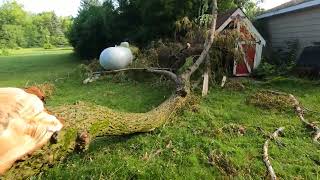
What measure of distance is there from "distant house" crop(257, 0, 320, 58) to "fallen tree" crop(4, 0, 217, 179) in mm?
5665

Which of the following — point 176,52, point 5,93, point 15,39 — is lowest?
point 15,39

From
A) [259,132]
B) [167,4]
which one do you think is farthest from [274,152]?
[167,4]

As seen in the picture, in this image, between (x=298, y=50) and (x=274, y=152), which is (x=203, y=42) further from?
(x=274, y=152)

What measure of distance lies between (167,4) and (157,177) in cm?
926

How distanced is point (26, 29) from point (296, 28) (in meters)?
64.7

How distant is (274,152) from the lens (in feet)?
15.5

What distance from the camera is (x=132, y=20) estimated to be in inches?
647

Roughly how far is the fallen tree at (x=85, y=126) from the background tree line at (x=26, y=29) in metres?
49.8

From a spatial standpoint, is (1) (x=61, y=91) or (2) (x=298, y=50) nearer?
(1) (x=61, y=91)

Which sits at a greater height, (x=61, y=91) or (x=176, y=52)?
(x=176, y=52)

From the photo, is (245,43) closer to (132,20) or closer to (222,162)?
(222,162)

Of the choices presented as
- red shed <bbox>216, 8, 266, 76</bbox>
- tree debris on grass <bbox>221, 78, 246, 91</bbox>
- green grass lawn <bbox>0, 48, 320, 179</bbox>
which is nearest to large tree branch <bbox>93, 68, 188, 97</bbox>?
green grass lawn <bbox>0, 48, 320, 179</bbox>

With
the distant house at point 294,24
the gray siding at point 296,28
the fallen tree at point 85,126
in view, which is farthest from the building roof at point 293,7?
the fallen tree at point 85,126

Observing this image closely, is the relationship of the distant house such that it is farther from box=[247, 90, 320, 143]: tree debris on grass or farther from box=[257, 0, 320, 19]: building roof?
box=[247, 90, 320, 143]: tree debris on grass
